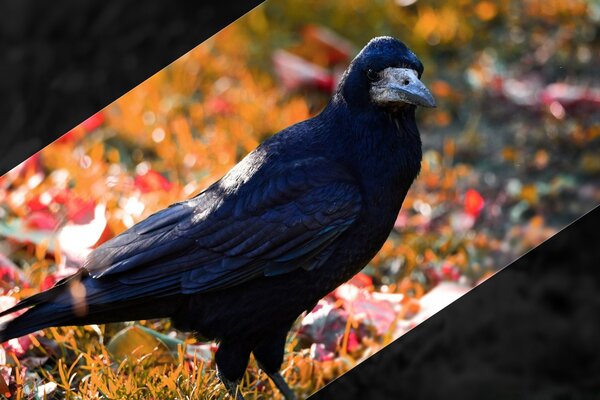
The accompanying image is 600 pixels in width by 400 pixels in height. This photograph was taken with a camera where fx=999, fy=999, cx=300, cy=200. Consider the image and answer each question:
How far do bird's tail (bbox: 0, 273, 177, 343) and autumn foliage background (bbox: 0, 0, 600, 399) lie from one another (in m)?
0.18

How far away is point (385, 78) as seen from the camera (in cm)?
307

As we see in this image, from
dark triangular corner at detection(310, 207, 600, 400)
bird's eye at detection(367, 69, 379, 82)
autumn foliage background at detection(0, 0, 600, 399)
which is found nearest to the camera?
bird's eye at detection(367, 69, 379, 82)

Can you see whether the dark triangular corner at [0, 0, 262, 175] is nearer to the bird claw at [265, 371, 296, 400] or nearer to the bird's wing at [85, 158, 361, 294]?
the bird's wing at [85, 158, 361, 294]

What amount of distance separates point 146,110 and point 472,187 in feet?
5.66

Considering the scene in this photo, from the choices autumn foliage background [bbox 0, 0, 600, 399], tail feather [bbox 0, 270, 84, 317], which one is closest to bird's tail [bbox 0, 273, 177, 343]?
tail feather [bbox 0, 270, 84, 317]

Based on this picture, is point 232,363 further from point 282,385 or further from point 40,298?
point 40,298

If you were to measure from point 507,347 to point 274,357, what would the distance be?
2.57 ft

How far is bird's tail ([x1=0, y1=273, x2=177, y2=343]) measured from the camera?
3.01 m

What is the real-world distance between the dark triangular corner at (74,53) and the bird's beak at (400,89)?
1.69m

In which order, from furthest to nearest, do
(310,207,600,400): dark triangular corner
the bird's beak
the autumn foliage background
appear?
the autumn foliage background < (310,207,600,400): dark triangular corner < the bird's beak

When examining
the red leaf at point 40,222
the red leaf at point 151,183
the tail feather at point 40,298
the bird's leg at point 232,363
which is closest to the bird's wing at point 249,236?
the tail feather at point 40,298

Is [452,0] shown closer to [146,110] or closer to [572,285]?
[146,110]

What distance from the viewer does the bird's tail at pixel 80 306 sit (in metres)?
3.01

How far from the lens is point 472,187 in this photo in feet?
16.5
